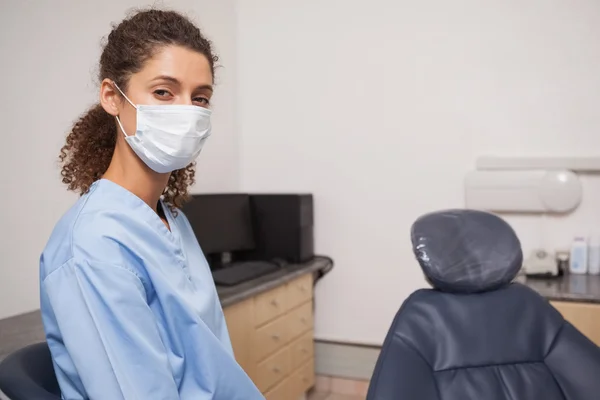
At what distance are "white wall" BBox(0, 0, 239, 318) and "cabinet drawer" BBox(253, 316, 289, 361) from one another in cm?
96

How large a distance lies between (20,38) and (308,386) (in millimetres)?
2194

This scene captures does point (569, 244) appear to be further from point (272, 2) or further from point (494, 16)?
point (272, 2)

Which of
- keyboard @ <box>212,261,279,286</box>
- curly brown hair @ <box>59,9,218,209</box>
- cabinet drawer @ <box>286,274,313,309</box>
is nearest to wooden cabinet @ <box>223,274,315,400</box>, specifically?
cabinet drawer @ <box>286,274,313,309</box>

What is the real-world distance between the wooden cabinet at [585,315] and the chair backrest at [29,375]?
186cm

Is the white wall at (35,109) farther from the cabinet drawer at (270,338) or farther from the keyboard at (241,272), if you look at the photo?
the cabinet drawer at (270,338)

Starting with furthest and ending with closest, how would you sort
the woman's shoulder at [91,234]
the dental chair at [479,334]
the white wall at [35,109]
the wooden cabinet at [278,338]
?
1. the wooden cabinet at [278,338]
2. the white wall at [35,109]
3. the dental chair at [479,334]
4. the woman's shoulder at [91,234]

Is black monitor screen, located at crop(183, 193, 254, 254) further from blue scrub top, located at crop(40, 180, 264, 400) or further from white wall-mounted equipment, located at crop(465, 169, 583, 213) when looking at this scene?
blue scrub top, located at crop(40, 180, 264, 400)

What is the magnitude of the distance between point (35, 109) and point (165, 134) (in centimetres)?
99

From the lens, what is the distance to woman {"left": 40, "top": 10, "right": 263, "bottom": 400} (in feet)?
3.21

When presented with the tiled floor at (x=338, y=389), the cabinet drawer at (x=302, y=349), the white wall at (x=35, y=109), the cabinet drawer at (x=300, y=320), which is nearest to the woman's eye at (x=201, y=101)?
the white wall at (x=35, y=109)

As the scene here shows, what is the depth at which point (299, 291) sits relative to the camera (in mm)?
2926

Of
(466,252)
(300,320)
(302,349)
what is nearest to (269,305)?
(300,320)

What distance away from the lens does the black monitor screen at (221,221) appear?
266 cm

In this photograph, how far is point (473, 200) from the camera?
285 centimetres
